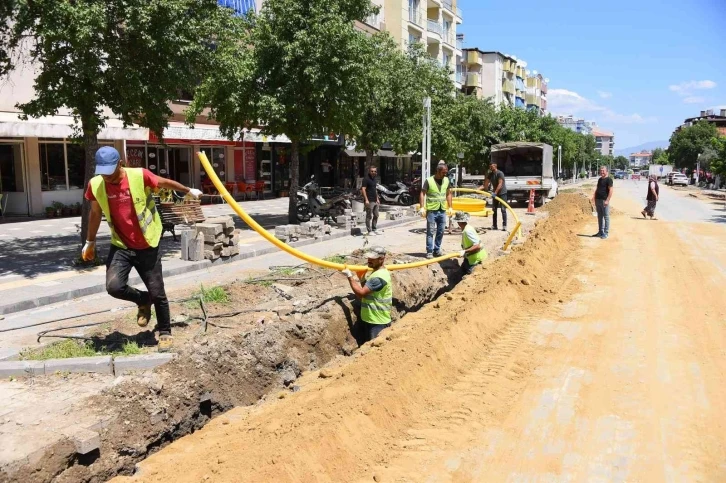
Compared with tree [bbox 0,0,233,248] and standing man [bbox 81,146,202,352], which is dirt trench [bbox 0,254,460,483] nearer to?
standing man [bbox 81,146,202,352]

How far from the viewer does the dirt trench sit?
4055mm

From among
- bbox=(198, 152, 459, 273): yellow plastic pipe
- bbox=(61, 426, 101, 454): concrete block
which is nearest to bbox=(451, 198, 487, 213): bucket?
bbox=(198, 152, 459, 273): yellow plastic pipe

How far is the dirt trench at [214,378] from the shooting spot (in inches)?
160

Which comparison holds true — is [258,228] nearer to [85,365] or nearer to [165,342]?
[165,342]

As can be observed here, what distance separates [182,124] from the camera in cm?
2258

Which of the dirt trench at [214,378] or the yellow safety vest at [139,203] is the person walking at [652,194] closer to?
the dirt trench at [214,378]

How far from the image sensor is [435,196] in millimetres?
11727

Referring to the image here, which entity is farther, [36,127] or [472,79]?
[472,79]

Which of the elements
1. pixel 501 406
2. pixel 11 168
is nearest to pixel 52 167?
pixel 11 168

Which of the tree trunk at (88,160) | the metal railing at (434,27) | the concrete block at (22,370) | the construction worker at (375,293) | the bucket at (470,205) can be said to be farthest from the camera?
the metal railing at (434,27)

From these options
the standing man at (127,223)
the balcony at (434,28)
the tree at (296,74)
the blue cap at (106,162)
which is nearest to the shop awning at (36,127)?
the tree at (296,74)

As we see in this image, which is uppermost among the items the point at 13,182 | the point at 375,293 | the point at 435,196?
the point at 13,182

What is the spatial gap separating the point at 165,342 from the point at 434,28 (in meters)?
48.6

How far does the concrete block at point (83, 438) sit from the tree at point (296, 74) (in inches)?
502
